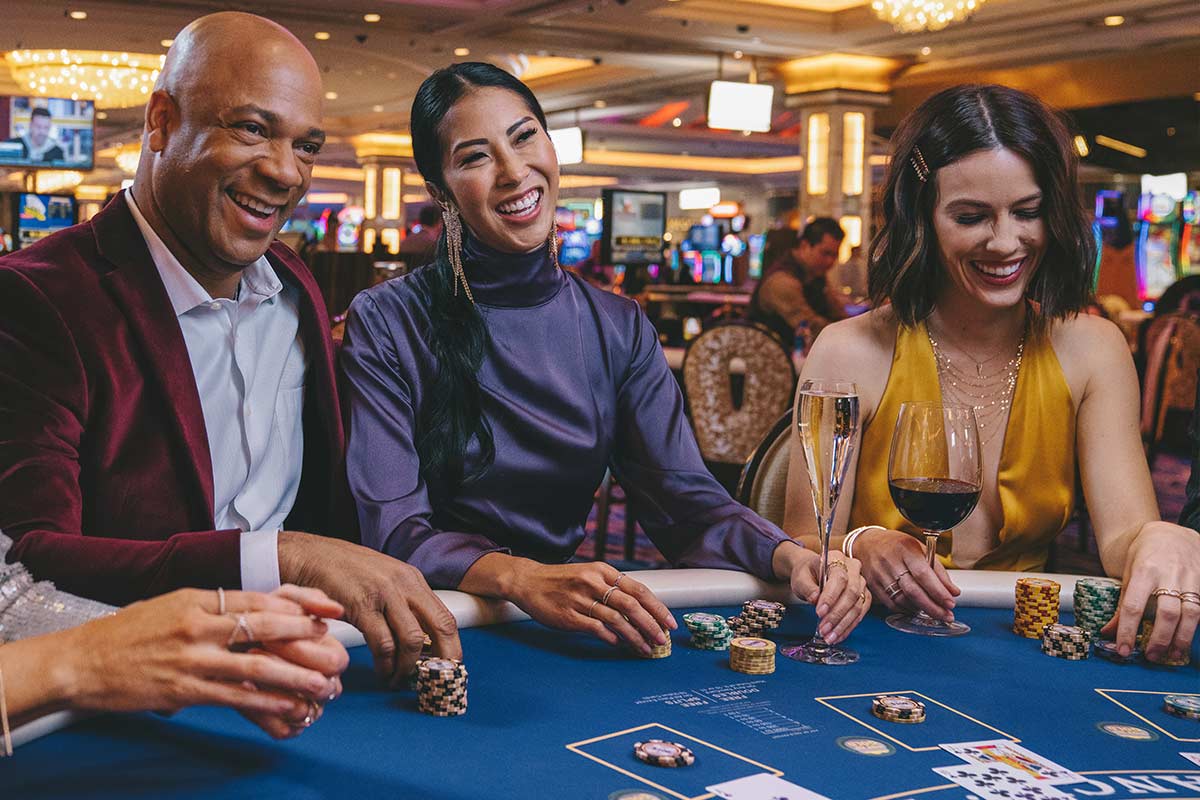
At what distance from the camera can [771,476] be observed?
203 cm

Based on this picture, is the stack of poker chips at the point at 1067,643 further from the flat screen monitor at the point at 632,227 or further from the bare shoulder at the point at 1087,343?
→ the flat screen monitor at the point at 632,227

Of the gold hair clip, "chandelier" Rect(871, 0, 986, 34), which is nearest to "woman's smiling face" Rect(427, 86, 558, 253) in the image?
the gold hair clip

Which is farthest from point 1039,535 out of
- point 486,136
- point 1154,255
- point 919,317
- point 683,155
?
point 683,155

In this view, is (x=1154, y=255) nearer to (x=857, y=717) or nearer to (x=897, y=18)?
(x=897, y=18)

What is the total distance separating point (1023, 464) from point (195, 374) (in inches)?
47.2

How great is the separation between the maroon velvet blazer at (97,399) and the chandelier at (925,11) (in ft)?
21.7

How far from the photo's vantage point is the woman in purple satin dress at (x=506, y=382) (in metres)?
1.65

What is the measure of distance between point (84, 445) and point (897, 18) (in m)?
6.97

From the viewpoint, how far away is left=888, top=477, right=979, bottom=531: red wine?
135 centimetres

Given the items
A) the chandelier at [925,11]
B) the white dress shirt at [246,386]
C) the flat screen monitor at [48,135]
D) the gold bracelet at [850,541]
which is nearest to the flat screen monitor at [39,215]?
the flat screen monitor at [48,135]

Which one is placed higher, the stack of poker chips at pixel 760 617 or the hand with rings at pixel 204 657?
the hand with rings at pixel 204 657

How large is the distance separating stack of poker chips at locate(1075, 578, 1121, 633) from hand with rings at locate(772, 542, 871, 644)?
0.25 metres

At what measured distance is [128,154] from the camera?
58.9 ft

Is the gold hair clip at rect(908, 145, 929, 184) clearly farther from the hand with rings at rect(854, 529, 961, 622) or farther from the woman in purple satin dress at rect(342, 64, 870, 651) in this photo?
the hand with rings at rect(854, 529, 961, 622)
